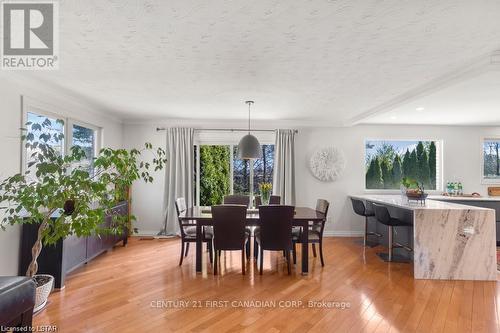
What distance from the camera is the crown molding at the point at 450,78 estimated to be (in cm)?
240

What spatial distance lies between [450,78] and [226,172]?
4067 mm

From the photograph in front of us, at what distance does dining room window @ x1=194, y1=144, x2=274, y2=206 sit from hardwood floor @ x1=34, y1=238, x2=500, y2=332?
1.90 metres

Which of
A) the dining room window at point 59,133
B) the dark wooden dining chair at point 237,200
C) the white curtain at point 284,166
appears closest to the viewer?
the dining room window at point 59,133

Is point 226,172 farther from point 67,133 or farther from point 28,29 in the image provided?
point 28,29

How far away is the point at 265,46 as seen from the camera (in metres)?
2.26

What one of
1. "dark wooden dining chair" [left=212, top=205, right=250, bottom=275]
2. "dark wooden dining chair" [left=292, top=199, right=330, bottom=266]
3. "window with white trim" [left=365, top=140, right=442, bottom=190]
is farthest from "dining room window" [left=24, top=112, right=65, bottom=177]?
"window with white trim" [left=365, top=140, right=442, bottom=190]

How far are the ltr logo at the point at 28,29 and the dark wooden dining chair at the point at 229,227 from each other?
7.58 feet

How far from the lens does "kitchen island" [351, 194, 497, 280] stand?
3352mm

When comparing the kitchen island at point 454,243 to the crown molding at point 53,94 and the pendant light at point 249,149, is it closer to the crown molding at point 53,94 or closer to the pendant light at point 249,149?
the pendant light at point 249,149

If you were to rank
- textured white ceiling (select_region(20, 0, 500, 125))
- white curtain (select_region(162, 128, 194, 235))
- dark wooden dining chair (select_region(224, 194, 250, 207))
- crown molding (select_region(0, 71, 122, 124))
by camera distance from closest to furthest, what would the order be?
textured white ceiling (select_region(20, 0, 500, 125))
crown molding (select_region(0, 71, 122, 124))
dark wooden dining chair (select_region(224, 194, 250, 207))
white curtain (select_region(162, 128, 194, 235))

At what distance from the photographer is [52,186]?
230cm

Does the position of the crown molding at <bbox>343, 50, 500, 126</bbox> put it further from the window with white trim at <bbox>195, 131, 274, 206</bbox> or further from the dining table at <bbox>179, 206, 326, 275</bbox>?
the window with white trim at <bbox>195, 131, 274, 206</bbox>

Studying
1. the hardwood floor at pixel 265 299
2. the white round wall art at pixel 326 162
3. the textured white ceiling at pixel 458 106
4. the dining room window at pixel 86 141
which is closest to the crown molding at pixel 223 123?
the white round wall art at pixel 326 162

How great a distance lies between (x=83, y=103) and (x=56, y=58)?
1.69 m
